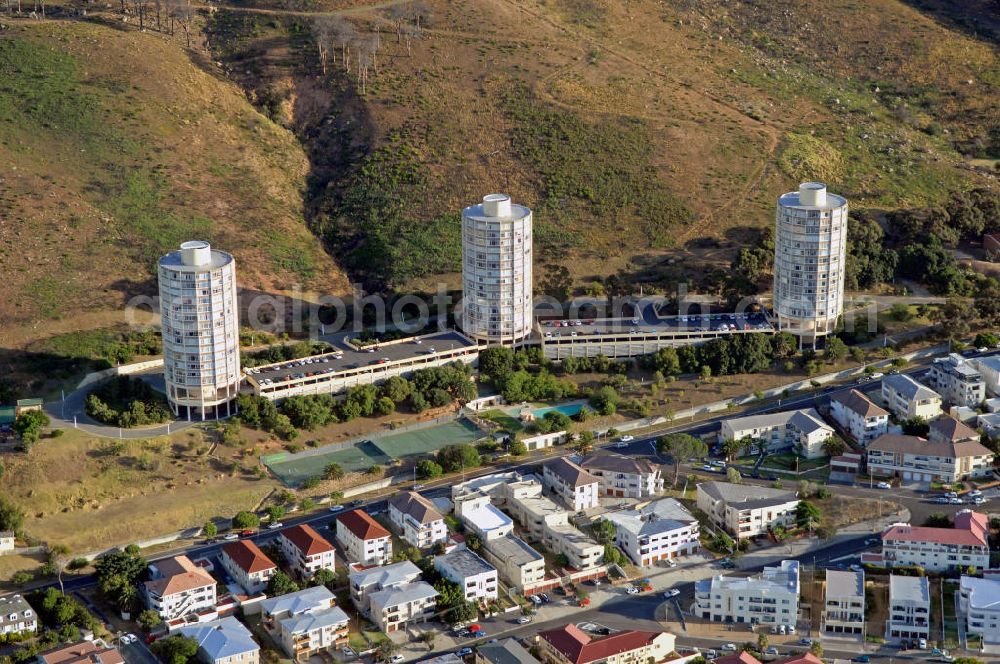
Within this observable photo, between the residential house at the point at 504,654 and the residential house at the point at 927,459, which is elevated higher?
the residential house at the point at 927,459

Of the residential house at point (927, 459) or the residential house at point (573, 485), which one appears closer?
the residential house at point (573, 485)

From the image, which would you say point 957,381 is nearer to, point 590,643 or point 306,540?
point 590,643

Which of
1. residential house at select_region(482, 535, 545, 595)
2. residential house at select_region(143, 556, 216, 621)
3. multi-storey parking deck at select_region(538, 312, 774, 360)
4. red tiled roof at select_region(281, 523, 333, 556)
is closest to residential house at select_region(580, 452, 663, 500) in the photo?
residential house at select_region(482, 535, 545, 595)

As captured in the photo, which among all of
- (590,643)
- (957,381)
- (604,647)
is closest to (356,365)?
(590,643)

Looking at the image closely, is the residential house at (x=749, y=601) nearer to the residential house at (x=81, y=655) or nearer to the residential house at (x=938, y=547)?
the residential house at (x=938, y=547)

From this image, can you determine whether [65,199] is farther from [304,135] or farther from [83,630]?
[83,630]

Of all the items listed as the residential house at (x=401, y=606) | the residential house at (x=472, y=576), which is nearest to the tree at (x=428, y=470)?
the residential house at (x=472, y=576)
